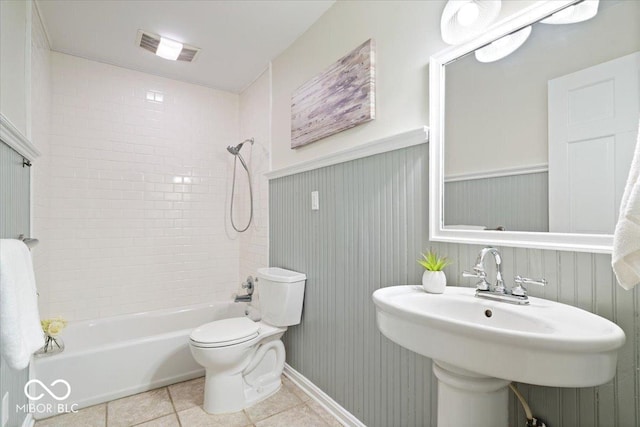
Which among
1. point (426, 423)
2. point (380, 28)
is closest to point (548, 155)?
point (380, 28)

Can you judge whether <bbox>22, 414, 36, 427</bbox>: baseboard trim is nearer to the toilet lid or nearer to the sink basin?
the toilet lid

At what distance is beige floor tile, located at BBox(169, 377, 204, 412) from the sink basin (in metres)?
1.56

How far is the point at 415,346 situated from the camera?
0.90m

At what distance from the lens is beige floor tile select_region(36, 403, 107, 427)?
1.74 metres

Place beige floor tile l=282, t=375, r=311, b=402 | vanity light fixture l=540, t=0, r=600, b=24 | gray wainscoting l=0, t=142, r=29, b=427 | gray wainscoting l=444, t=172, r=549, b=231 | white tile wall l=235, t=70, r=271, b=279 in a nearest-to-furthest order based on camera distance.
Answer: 1. vanity light fixture l=540, t=0, r=600, b=24
2. gray wainscoting l=444, t=172, r=549, b=231
3. gray wainscoting l=0, t=142, r=29, b=427
4. beige floor tile l=282, t=375, r=311, b=402
5. white tile wall l=235, t=70, r=271, b=279

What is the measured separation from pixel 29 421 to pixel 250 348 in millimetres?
1201

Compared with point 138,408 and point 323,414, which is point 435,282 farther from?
point 138,408

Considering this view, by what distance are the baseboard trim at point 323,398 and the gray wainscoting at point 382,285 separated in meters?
0.04

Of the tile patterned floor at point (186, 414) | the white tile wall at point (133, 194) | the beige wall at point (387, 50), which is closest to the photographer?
the beige wall at point (387, 50)

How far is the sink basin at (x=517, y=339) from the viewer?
2.22ft

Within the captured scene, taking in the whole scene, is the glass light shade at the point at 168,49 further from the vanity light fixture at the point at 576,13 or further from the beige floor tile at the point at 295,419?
the beige floor tile at the point at 295,419

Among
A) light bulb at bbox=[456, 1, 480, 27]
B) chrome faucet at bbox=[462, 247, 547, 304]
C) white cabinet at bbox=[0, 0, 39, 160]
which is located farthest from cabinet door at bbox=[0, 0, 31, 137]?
chrome faucet at bbox=[462, 247, 547, 304]

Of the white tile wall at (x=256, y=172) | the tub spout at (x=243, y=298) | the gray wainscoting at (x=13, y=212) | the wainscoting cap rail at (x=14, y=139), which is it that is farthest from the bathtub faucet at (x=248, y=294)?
the wainscoting cap rail at (x=14, y=139)

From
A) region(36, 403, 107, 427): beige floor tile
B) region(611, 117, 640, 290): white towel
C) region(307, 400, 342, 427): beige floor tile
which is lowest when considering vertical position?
region(36, 403, 107, 427): beige floor tile
